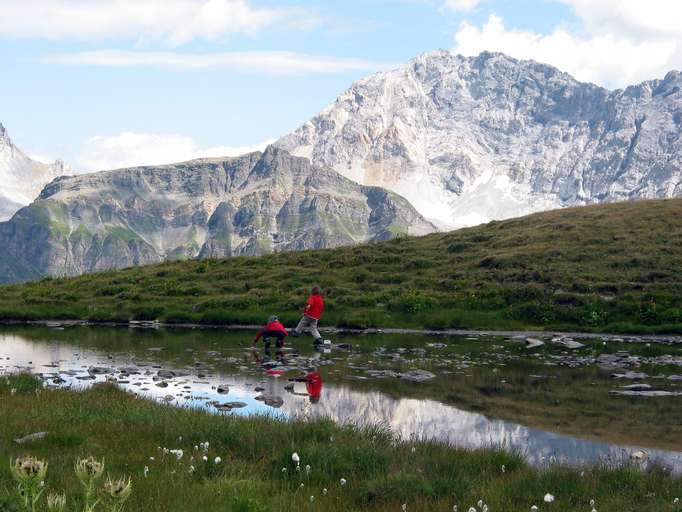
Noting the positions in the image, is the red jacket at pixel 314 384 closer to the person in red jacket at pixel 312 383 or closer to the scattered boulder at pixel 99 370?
the person in red jacket at pixel 312 383

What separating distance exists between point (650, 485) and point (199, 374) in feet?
58.2

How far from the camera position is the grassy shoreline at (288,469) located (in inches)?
407

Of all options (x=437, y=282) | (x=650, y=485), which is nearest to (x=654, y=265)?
(x=437, y=282)

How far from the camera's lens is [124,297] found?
51.3 m

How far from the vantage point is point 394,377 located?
26.6 meters

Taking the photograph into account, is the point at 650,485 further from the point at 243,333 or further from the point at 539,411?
the point at 243,333

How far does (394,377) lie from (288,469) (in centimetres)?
1473

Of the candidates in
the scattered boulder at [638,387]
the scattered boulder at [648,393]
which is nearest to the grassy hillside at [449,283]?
the scattered boulder at [638,387]

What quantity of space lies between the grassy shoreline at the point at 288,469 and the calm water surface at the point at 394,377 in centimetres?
194

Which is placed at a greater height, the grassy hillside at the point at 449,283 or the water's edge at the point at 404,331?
the grassy hillside at the point at 449,283

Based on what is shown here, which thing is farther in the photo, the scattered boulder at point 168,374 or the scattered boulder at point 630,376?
the scattered boulder at point 630,376

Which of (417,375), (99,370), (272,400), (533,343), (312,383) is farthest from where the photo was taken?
(533,343)

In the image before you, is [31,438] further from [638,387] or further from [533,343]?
[533,343]

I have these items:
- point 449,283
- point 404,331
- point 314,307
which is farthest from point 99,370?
point 449,283
